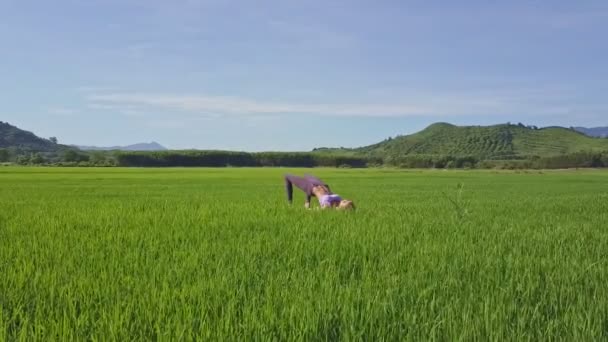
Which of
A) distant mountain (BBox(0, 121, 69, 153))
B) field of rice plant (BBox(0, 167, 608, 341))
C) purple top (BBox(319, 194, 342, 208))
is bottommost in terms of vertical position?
field of rice plant (BBox(0, 167, 608, 341))

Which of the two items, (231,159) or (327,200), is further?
(231,159)

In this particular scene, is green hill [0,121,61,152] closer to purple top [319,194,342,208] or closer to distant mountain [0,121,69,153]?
distant mountain [0,121,69,153]

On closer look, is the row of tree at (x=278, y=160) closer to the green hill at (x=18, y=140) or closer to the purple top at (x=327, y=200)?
the purple top at (x=327, y=200)

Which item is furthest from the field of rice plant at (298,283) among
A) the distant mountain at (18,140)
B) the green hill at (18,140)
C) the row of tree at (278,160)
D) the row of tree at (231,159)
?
the green hill at (18,140)

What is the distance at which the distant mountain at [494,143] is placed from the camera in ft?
547

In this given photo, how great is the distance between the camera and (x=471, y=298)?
2.99 m

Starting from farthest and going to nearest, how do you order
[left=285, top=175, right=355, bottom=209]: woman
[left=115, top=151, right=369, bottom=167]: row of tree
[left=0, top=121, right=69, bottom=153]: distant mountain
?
[left=0, top=121, right=69, bottom=153]: distant mountain < [left=115, top=151, right=369, bottom=167]: row of tree < [left=285, top=175, right=355, bottom=209]: woman

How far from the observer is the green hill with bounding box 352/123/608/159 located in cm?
16650

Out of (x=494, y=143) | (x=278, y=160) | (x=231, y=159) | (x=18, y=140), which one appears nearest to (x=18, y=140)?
(x=18, y=140)

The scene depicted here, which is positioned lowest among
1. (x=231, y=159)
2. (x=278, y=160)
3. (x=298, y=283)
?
(x=298, y=283)

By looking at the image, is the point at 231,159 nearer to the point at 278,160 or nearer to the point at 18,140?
the point at 278,160

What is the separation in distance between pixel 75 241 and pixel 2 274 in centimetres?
162

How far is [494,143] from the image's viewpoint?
17950cm

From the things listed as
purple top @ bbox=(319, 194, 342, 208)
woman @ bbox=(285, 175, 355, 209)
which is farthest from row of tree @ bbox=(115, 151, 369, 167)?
purple top @ bbox=(319, 194, 342, 208)
